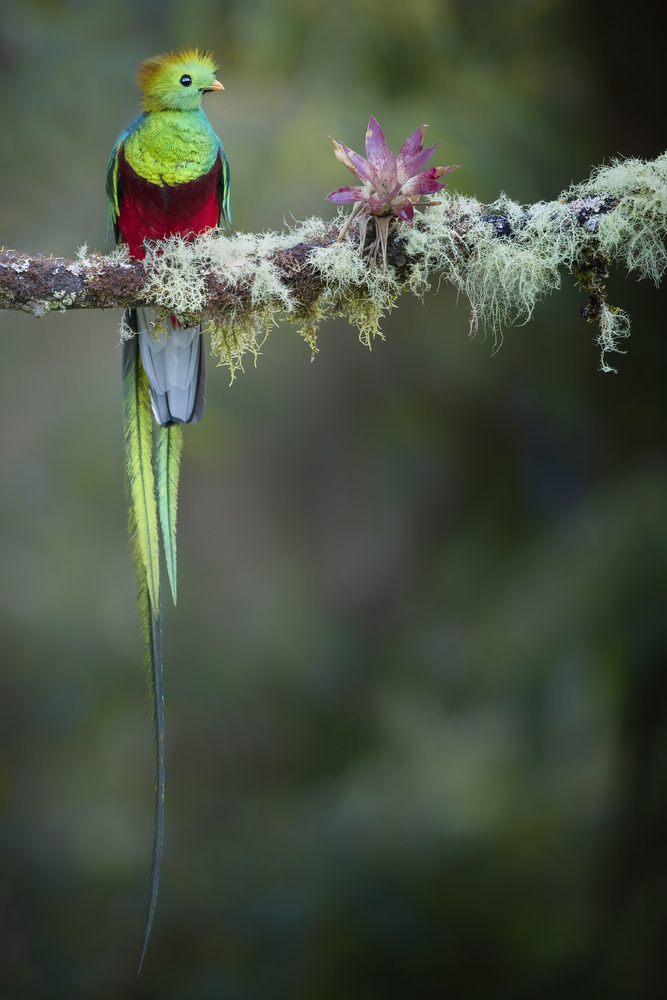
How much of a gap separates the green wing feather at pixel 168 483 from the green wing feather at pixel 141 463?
2 cm

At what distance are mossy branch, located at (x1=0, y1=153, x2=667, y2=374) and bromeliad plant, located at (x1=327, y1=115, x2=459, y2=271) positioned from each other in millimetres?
61

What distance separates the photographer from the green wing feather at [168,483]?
4.50 feet

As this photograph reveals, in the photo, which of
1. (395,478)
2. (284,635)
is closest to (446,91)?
(395,478)

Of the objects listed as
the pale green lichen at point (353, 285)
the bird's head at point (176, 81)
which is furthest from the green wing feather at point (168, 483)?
the bird's head at point (176, 81)

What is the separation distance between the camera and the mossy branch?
50.0 inches

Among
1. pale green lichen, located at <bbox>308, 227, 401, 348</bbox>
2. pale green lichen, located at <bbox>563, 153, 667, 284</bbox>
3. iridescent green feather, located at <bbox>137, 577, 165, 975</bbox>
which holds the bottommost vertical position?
iridescent green feather, located at <bbox>137, 577, 165, 975</bbox>

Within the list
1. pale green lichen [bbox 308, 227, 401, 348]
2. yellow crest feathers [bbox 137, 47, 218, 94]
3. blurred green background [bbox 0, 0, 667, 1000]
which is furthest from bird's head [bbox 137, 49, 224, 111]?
blurred green background [bbox 0, 0, 667, 1000]

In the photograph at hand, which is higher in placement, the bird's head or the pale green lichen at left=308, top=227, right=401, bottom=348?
the bird's head

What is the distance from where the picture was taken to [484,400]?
2752mm

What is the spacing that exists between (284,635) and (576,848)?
1.23 m

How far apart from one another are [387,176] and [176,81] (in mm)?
571

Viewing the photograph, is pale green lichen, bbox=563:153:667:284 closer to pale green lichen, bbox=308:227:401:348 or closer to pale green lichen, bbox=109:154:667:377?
pale green lichen, bbox=109:154:667:377

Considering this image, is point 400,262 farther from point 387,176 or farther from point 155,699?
point 155,699

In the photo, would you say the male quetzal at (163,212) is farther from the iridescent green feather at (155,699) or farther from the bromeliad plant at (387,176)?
the bromeliad plant at (387,176)
